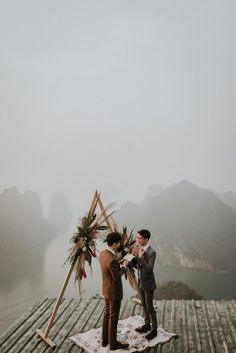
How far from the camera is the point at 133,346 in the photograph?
622cm

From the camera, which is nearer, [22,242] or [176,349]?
[176,349]

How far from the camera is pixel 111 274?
19.4 feet

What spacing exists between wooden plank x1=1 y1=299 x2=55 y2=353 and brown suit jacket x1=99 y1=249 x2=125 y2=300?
2423 millimetres

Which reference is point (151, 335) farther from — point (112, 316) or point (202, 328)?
point (202, 328)

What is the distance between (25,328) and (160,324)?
10.2 ft

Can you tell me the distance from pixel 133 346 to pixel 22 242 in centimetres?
10082

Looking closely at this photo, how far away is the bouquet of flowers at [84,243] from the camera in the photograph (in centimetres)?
719

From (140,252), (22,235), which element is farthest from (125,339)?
(22,235)

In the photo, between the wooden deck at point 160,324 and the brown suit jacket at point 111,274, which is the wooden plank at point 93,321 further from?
the brown suit jacket at point 111,274

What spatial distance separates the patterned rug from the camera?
6.18m

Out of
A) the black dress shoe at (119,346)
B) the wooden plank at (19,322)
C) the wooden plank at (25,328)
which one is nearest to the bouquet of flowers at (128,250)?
the black dress shoe at (119,346)

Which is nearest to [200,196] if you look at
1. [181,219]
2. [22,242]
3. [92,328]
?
[181,219]

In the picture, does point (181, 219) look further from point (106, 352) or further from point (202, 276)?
point (106, 352)

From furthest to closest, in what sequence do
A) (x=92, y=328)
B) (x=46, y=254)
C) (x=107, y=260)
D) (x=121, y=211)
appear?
(x=121, y=211)
(x=46, y=254)
(x=92, y=328)
(x=107, y=260)
